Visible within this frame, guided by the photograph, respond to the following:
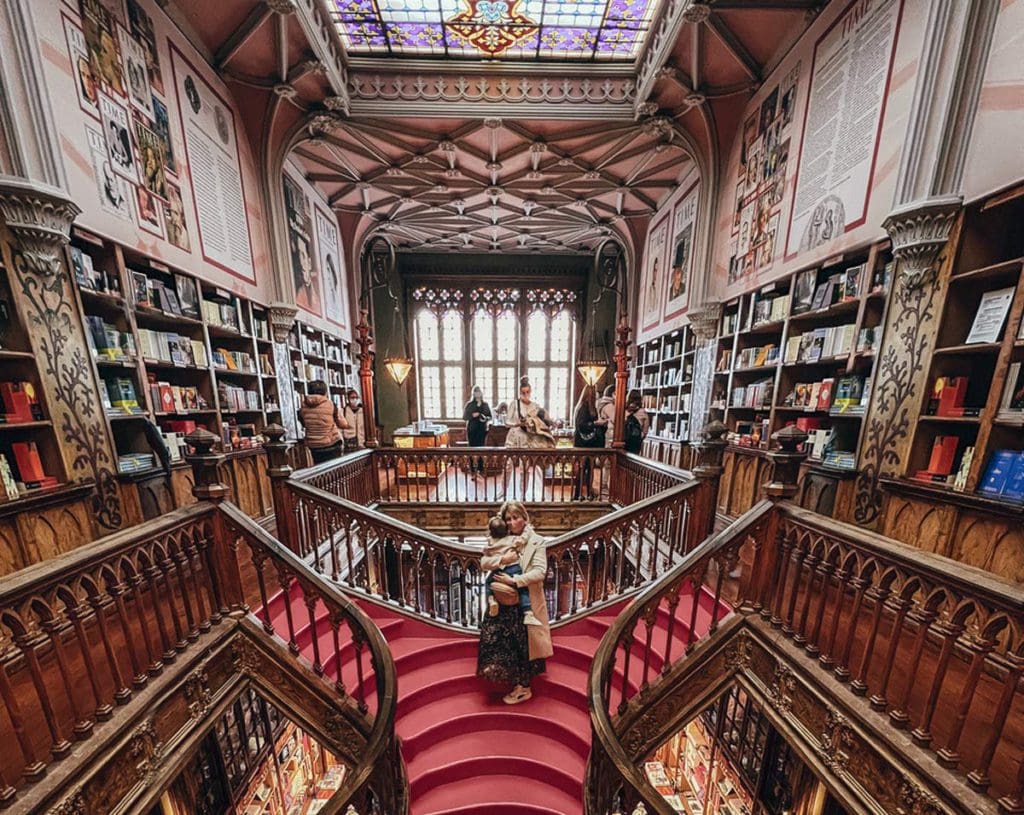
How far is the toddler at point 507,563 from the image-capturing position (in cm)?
263

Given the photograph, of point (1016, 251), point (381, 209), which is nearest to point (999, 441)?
point (1016, 251)

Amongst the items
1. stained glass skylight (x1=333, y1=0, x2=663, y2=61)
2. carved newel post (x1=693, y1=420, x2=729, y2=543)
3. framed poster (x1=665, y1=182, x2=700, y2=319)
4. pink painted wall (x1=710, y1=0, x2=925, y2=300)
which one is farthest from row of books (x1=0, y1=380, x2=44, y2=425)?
framed poster (x1=665, y1=182, x2=700, y2=319)

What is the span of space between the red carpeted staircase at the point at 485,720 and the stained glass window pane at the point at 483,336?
912 cm

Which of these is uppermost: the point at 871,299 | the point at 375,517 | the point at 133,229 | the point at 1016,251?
the point at 133,229

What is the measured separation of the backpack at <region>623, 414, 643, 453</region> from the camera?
563 centimetres

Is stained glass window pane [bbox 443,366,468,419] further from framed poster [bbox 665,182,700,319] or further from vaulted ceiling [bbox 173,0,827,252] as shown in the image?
framed poster [bbox 665,182,700,319]

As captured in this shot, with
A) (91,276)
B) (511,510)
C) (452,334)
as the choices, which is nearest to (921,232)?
(511,510)

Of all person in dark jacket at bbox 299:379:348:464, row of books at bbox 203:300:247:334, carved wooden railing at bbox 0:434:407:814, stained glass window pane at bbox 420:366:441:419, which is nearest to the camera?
carved wooden railing at bbox 0:434:407:814

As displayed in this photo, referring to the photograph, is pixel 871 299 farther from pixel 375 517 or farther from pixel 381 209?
pixel 381 209

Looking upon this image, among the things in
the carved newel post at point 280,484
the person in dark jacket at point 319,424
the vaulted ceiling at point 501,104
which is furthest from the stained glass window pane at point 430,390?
the carved newel post at point 280,484

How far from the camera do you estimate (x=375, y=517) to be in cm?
321

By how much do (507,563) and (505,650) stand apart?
0.72m

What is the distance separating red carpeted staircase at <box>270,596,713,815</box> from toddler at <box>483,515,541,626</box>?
2.55 feet

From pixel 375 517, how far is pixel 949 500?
161 inches
